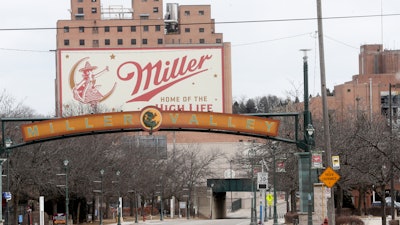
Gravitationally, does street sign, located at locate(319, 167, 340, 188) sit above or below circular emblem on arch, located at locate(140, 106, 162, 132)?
below

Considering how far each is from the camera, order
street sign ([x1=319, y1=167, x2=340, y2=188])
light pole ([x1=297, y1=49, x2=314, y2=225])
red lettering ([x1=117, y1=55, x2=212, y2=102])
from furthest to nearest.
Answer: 1. red lettering ([x1=117, y1=55, x2=212, y2=102])
2. light pole ([x1=297, y1=49, x2=314, y2=225])
3. street sign ([x1=319, y1=167, x2=340, y2=188])

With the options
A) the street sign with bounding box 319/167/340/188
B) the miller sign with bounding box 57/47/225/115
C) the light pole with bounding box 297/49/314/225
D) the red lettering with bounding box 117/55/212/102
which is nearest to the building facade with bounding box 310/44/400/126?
the miller sign with bounding box 57/47/225/115

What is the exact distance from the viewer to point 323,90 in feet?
125

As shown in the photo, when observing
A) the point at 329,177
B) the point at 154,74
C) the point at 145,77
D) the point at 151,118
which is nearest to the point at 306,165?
the point at 151,118

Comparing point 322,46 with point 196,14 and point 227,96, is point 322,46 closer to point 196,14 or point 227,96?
point 227,96

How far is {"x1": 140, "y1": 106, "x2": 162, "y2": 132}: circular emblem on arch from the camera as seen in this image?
45.3m

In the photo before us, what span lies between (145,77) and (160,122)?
110986mm

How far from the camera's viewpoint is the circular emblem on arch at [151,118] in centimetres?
4531

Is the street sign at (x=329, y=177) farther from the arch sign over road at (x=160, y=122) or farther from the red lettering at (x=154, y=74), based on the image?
the red lettering at (x=154, y=74)

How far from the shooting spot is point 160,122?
45.5m

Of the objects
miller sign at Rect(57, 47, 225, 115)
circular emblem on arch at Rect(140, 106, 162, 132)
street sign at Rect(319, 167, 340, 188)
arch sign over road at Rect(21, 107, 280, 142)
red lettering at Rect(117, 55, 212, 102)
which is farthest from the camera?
red lettering at Rect(117, 55, 212, 102)

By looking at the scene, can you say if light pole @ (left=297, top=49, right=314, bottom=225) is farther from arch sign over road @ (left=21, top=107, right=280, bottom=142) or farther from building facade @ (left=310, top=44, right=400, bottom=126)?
building facade @ (left=310, top=44, right=400, bottom=126)

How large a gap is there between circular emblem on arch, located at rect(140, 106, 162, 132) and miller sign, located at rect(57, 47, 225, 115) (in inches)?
4106

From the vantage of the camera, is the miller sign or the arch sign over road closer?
the arch sign over road
